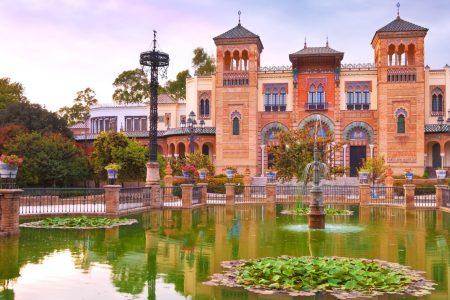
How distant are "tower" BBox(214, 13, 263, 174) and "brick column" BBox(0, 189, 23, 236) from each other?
128 feet

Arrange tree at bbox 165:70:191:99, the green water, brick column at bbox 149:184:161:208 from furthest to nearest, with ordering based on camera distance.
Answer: tree at bbox 165:70:191:99, brick column at bbox 149:184:161:208, the green water

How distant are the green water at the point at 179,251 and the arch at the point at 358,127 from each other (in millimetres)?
31533

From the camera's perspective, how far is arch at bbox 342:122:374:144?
53.5 meters

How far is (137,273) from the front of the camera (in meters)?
10.7

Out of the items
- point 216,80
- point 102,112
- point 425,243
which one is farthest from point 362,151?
point 425,243

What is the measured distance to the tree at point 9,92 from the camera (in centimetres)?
5819

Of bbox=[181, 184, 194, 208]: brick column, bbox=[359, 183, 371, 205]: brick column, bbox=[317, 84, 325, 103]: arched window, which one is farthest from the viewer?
bbox=[317, 84, 325, 103]: arched window

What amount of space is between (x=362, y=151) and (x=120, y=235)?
4071 centimetres

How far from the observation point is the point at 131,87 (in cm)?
7894

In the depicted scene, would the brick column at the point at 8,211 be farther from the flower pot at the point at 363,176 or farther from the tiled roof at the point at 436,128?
the tiled roof at the point at 436,128

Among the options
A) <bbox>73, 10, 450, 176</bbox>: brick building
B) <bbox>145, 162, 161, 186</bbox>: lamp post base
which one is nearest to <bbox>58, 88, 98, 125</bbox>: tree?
<bbox>73, 10, 450, 176</bbox>: brick building

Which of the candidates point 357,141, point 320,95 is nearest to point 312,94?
point 320,95

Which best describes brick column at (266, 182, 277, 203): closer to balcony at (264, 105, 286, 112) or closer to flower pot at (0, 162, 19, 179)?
flower pot at (0, 162, 19, 179)

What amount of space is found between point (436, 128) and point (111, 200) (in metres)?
38.4
